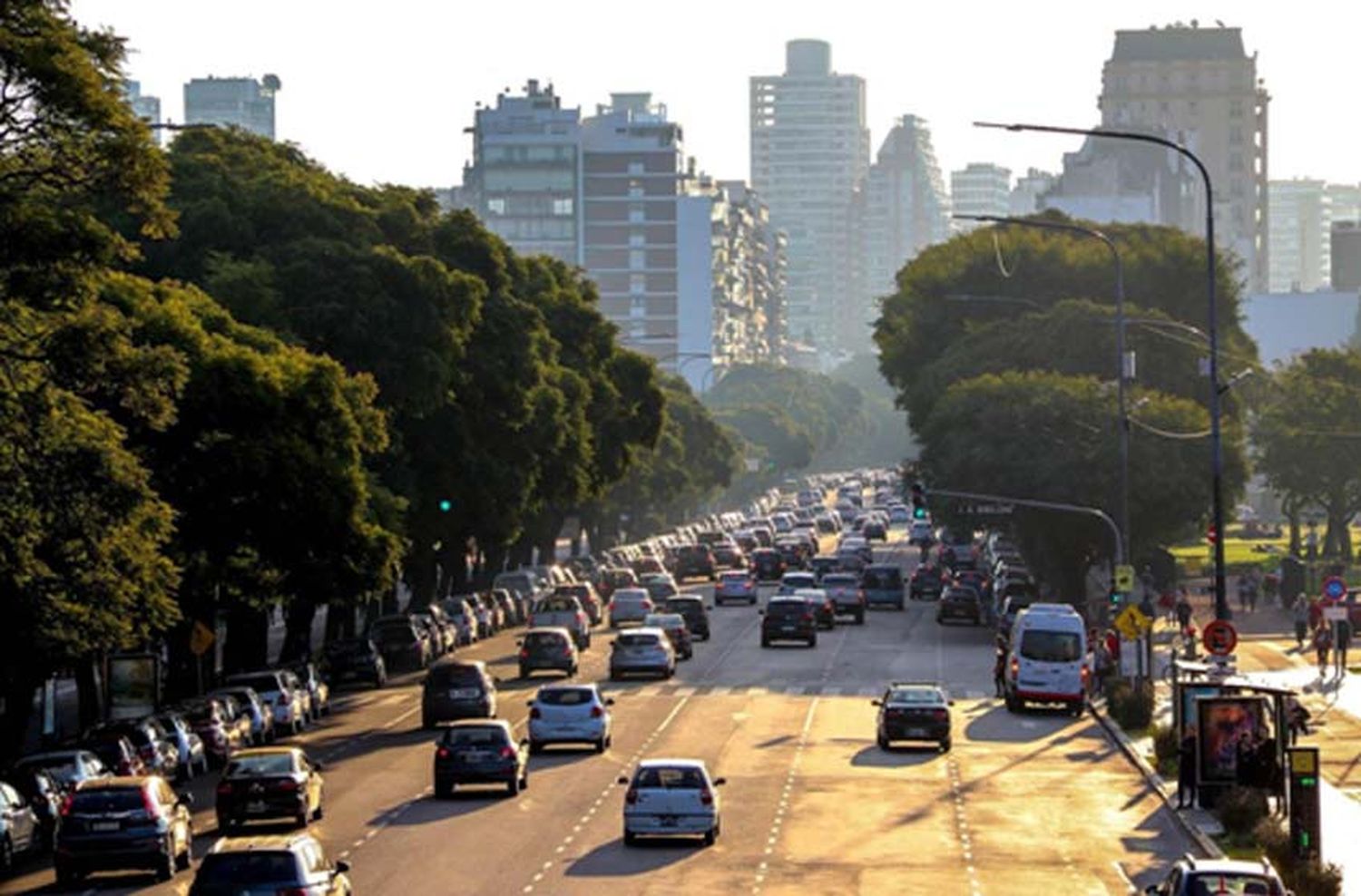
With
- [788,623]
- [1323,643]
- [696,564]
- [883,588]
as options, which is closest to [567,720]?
[1323,643]

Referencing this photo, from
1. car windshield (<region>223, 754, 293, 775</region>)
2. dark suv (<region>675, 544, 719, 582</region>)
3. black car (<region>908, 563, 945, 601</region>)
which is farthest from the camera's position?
dark suv (<region>675, 544, 719, 582</region>)

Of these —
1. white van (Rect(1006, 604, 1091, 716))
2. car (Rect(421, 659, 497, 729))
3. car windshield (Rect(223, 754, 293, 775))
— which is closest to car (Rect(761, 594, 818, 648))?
white van (Rect(1006, 604, 1091, 716))

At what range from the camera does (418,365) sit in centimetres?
8088

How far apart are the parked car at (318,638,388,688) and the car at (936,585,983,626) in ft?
93.9

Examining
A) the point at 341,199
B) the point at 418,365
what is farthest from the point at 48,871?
the point at 341,199

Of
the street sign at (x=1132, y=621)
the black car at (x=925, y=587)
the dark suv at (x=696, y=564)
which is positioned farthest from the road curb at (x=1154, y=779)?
the dark suv at (x=696, y=564)

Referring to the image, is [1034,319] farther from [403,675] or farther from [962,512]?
[403,675]

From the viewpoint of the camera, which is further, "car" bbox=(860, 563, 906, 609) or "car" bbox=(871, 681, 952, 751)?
"car" bbox=(860, 563, 906, 609)

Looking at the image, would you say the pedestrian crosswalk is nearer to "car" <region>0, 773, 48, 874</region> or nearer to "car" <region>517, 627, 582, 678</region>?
"car" <region>517, 627, 582, 678</region>

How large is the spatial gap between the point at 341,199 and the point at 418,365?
751cm

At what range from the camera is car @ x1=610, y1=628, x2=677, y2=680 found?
77188 millimetres

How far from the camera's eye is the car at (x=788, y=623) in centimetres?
8956

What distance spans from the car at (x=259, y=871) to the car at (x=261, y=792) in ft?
39.4

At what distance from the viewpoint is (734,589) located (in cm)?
11344
